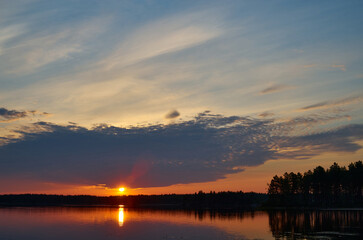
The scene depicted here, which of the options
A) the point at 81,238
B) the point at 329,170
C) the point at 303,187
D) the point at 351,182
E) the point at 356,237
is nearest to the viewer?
the point at 356,237

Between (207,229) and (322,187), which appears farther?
(322,187)

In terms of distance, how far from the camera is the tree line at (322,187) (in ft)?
544

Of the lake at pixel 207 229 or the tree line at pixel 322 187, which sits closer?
the lake at pixel 207 229

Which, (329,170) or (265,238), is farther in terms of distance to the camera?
(329,170)

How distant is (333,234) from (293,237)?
376 inches

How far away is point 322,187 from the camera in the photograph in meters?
178

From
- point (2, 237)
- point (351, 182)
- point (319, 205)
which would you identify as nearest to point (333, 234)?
point (2, 237)

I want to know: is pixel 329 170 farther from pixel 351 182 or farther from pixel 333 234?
pixel 333 234

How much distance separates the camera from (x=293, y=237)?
6969 centimetres

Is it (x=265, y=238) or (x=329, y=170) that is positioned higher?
(x=329, y=170)

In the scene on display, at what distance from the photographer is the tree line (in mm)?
165875

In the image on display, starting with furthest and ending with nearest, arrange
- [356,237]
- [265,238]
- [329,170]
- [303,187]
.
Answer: [303,187] < [329,170] < [265,238] < [356,237]

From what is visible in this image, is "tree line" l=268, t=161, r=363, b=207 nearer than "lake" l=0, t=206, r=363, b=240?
No

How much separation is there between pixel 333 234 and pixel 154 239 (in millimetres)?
38863
